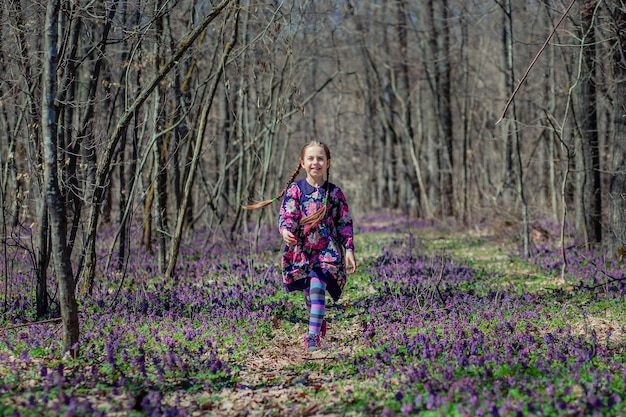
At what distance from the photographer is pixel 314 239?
649cm

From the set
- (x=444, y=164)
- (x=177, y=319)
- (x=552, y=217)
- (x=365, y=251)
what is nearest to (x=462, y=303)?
(x=177, y=319)

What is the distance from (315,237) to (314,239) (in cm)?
2

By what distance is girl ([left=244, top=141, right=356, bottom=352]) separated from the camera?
636 cm

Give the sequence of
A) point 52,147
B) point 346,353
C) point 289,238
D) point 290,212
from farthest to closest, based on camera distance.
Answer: point 290,212 < point 289,238 < point 346,353 < point 52,147

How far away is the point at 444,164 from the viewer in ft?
78.8

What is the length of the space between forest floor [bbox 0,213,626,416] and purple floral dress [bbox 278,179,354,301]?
A: 0.76 metres

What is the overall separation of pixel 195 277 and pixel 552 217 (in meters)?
13.3

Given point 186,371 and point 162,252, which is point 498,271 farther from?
point 186,371

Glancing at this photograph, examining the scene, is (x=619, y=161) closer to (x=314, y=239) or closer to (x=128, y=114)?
(x=314, y=239)

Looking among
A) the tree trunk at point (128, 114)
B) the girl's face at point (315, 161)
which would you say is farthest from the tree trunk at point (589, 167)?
the tree trunk at point (128, 114)

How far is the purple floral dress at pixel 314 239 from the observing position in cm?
645

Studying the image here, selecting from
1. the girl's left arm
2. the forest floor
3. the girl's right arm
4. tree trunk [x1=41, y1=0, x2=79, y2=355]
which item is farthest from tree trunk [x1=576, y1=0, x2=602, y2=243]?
tree trunk [x1=41, y1=0, x2=79, y2=355]

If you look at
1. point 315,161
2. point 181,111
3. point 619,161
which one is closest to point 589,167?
point 619,161

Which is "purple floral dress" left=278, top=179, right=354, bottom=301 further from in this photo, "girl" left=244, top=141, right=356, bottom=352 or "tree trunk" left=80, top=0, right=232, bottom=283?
"tree trunk" left=80, top=0, right=232, bottom=283
